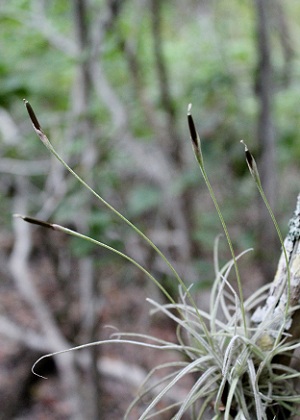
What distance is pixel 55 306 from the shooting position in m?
3.73

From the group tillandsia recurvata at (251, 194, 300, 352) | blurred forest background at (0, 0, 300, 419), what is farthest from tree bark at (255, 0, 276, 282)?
tillandsia recurvata at (251, 194, 300, 352)

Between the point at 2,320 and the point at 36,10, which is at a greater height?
the point at 36,10

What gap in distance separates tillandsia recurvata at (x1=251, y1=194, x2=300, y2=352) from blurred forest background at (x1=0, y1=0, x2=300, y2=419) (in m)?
1.19

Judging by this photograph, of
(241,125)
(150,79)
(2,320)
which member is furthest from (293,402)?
(150,79)

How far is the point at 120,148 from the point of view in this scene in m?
2.69

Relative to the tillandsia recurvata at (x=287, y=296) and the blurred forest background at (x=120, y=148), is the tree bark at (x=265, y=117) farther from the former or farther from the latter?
the tillandsia recurvata at (x=287, y=296)

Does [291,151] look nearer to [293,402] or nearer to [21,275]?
[21,275]

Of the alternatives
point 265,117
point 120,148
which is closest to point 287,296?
point 265,117

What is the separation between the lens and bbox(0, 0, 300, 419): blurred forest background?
1.99 m

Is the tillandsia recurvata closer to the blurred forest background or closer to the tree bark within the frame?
the blurred forest background

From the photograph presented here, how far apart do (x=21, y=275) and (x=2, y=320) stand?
786 mm

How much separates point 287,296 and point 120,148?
7.23ft

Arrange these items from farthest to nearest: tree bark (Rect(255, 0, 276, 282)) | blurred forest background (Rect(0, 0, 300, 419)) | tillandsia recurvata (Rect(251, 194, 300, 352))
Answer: blurred forest background (Rect(0, 0, 300, 419)) → tree bark (Rect(255, 0, 276, 282)) → tillandsia recurvata (Rect(251, 194, 300, 352))

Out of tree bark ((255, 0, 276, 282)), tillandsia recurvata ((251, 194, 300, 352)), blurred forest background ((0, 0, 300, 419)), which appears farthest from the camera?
blurred forest background ((0, 0, 300, 419))
